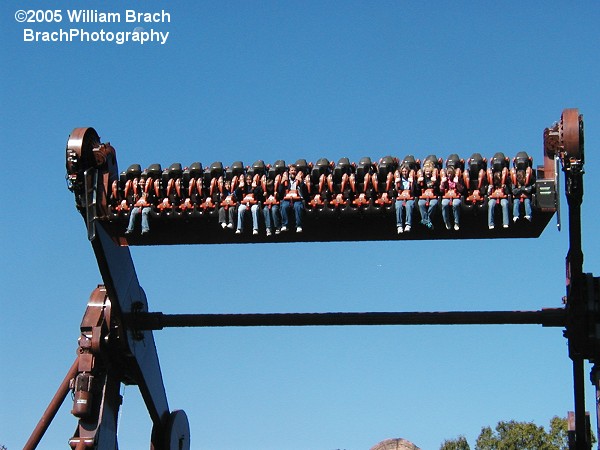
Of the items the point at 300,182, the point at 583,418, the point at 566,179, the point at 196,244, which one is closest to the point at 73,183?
the point at 196,244

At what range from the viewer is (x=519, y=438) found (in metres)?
53.5

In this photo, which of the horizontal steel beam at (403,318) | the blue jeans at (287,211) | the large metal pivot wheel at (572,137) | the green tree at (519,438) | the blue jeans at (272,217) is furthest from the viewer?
the green tree at (519,438)

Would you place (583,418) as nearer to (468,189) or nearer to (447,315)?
(447,315)

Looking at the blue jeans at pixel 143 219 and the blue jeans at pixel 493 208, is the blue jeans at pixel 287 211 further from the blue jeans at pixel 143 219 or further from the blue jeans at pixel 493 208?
the blue jeans at pixel 493 208

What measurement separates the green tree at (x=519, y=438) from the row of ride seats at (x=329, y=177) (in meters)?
33.0

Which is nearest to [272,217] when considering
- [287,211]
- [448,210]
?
[287,211]

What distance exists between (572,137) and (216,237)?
672 cm

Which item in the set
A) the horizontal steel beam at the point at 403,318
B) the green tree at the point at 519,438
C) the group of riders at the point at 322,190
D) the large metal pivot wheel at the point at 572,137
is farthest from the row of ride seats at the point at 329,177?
the green tree at the point at 519,438

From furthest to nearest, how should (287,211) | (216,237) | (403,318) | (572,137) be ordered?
(403,318) < (216,237) < (287,211) < (572,137)

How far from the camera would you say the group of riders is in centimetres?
2058

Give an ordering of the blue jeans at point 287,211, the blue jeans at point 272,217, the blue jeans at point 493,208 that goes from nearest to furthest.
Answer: the blue jeans at point 493,208, the blue jeans at point 287,211, the blue jeans at point 272,217

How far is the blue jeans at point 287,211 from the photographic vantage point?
20.8m

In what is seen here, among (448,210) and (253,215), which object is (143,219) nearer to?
(253,215)

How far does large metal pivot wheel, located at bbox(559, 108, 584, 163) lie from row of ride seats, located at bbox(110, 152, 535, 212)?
1.02m
